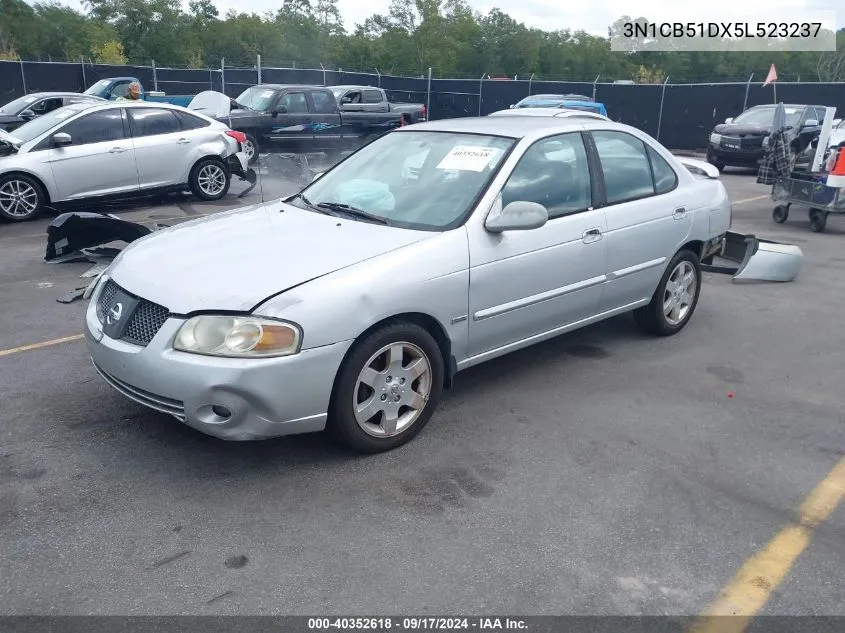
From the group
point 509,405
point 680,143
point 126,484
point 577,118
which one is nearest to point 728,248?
point 577,118

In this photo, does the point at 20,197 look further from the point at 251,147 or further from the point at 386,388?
the point at 386,388

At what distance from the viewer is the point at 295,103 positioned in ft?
49.2

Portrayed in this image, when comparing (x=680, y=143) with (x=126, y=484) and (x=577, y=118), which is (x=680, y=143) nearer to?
(x=577, y=118)

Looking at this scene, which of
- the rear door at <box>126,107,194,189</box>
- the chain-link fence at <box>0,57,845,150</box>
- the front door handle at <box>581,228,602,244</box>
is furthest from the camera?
the chain-link fence at <box>0,57,845,150</box>

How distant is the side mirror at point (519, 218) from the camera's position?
4090mm

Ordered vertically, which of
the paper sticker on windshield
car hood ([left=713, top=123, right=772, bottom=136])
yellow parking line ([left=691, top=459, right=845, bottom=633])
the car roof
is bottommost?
Result: yellow parking line ([left=691, top=459, right=845, bottom=633])

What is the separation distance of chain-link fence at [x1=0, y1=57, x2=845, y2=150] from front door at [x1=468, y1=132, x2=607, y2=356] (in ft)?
68.2

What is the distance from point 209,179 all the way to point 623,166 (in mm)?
7984

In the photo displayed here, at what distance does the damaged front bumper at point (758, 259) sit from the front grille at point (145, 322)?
5606mm

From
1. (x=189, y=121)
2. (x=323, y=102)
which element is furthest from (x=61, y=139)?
(x=323, y=102)

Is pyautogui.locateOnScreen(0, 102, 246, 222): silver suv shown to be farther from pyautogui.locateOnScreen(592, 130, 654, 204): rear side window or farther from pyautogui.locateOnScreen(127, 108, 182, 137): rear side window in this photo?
pyautogui.locateOnScreen(592, 130, 654, 204): rear side window

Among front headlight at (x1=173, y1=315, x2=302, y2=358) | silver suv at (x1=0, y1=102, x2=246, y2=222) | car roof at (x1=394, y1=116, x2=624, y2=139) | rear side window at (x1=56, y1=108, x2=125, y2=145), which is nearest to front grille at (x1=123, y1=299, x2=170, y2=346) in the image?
front headlight at (x1=173, y1=315, x2=302, y2=358)

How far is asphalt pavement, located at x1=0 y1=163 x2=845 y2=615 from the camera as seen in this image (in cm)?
286

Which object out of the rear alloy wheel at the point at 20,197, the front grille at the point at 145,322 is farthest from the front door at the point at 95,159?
the front grille at the point at 145,322
